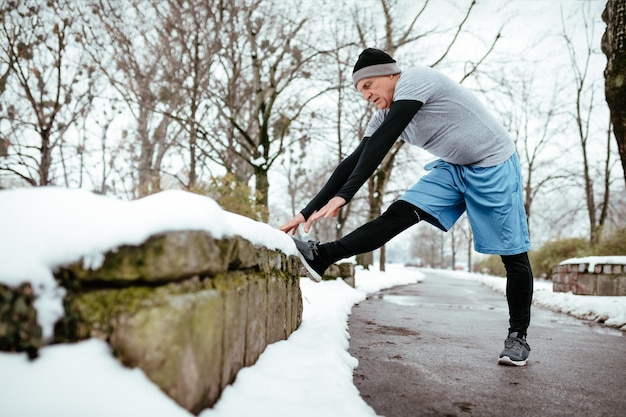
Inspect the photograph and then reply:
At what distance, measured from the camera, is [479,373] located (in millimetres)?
1924

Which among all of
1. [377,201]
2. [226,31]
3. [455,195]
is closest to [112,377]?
[455,195]

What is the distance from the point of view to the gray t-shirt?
212cm

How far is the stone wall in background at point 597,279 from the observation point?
20.6ft

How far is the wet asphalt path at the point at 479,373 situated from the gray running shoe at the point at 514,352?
0.14 feet

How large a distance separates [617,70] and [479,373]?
4.32 metres

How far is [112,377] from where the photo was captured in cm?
93

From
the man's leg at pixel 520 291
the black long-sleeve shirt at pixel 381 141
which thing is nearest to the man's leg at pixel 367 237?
the black long-sleeve shirt at pixel 381 141

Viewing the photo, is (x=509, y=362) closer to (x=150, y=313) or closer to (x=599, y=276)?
(x=150, y=313)

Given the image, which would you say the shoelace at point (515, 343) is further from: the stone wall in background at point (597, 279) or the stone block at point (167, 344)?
the stone wall in background at point (597, 279)

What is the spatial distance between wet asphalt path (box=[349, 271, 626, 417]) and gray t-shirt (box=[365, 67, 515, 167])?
1.06 meters

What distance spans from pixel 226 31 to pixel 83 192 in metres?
9.09

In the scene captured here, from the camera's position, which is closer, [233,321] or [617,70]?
[233,321]

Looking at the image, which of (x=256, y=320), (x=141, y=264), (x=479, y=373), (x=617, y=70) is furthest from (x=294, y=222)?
(x=617, y=70)

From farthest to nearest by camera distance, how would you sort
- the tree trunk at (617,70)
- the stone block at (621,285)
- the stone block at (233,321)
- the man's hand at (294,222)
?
the stone block at (621,285)
the tree trunk at (617,70)
the man's hand at (294,222)
the stone block at (233,321)
